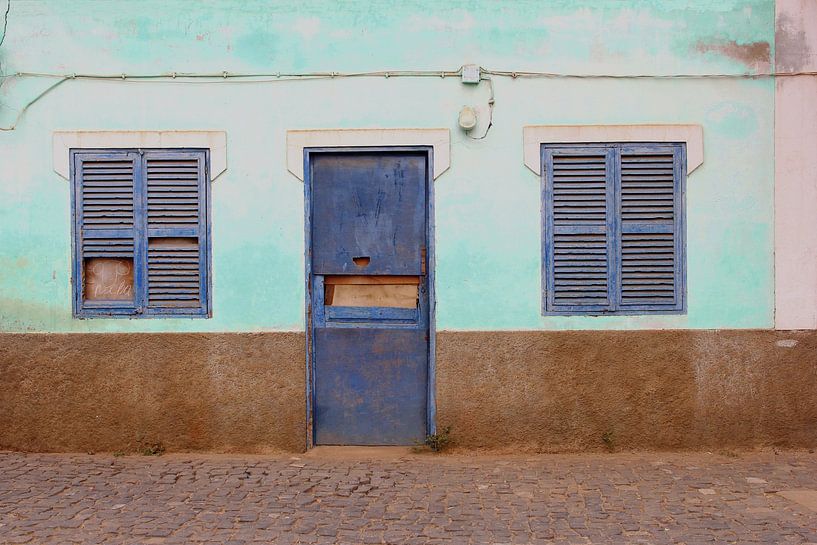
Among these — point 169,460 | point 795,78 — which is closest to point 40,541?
point 169,460

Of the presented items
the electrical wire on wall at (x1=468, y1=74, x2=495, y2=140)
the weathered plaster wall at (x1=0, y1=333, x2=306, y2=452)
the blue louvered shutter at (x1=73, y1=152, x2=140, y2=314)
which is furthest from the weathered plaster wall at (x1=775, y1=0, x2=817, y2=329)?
the blue louvered shutter at (x1=73, y1=152, x2=140, y2=314)

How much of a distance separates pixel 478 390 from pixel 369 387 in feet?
2.94

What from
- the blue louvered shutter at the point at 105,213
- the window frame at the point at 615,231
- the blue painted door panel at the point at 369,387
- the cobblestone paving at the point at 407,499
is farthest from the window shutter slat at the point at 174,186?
the window frame at the point at 615,231

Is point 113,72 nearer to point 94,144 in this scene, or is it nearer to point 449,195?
point 94,144

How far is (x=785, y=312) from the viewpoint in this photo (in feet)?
22.4

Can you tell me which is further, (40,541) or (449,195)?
(449,195)

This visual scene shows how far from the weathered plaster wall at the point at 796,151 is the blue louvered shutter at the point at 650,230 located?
2.63 ft

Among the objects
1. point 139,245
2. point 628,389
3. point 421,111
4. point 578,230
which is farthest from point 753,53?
point 139,245

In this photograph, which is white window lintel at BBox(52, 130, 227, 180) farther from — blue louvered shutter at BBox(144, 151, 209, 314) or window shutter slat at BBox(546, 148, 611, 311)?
window shutter slat at BBox(546, 148, 611, 311)

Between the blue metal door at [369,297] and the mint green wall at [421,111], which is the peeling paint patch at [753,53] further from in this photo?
the blue metal door at [369,297]

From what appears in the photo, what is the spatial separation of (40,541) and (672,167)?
5218 millimetres

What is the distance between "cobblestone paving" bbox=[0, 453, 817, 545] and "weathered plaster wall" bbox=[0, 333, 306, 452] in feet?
0.63

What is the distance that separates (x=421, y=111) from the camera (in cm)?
681

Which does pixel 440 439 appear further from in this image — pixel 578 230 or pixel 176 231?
pixel 176 231
